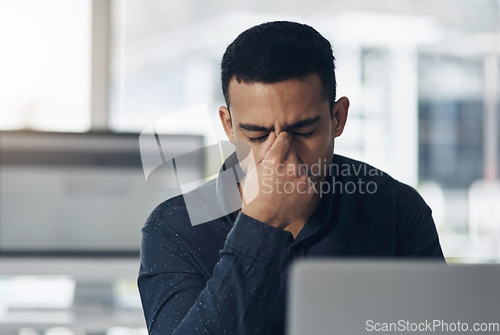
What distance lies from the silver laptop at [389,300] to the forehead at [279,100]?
18.5 inches

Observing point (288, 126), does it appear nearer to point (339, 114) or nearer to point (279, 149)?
point (279, 149)

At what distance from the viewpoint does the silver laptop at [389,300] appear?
0.57 m

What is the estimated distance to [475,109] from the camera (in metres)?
3.32

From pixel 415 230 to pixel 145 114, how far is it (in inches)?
79.6

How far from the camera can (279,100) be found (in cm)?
100

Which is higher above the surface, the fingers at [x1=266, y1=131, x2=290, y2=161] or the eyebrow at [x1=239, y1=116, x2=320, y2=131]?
the eyebrow at [x1=239, y1=116, x2=320, y2=131]


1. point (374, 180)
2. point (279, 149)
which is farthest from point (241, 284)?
point (374, 180)

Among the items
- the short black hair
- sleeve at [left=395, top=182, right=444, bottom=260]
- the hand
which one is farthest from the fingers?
sleeve at [left=395, top=182, right=444, bottom=260]

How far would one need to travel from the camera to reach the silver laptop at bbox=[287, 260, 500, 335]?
57cm

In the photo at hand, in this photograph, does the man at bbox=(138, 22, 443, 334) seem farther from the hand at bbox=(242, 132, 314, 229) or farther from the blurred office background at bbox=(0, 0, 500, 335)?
the blurred office background at bbox=(0, 0, 500, 335)

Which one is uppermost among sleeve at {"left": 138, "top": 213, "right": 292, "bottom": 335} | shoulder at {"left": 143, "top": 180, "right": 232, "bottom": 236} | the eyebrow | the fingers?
the eyebrow

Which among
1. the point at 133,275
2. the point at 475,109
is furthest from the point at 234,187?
the point at 475,109

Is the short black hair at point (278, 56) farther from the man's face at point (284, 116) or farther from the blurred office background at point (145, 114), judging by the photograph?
the blurred office background at point (145, 114)

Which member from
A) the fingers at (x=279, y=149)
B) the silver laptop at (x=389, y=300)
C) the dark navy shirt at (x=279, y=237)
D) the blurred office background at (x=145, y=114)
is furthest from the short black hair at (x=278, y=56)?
the blurred office background at (x=145, y=114)
